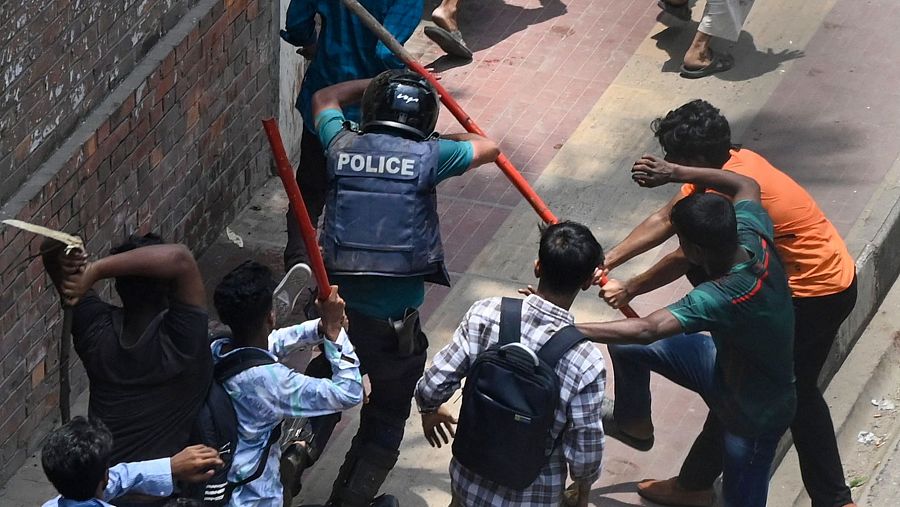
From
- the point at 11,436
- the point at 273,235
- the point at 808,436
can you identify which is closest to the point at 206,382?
the point at 11,436

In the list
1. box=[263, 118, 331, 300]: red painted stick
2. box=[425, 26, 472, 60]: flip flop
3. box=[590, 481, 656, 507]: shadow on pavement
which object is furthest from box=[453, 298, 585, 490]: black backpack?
box=[425, 26, 472, 60]: flip flop

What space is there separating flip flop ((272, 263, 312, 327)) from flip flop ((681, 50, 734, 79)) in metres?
3.22

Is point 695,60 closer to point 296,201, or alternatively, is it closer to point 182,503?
point 296,201

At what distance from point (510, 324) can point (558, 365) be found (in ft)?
0.62

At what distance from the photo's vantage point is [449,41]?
9.20 metres

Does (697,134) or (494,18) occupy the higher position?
(697,134)

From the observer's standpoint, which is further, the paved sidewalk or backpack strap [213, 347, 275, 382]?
the paved sidewalk

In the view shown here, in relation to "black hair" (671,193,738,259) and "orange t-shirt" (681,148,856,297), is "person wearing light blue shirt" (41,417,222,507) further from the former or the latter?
"orange t-shirt" (681,148,856,297)

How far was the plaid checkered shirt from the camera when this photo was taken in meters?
4.69

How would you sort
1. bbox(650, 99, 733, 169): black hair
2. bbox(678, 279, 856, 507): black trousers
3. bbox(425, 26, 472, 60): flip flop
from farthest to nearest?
bbox(425, 26, 472, 60): flip flop, bbox(678, 279, 856, 507): black trousers, bbox(650, 99, 733, 169): black hair

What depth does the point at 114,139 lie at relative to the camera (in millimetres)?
6539

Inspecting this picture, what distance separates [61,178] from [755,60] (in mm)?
4755

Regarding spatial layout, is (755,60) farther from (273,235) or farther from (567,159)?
(273,235)

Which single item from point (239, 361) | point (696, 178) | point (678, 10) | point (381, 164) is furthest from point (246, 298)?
point (678, 10)
